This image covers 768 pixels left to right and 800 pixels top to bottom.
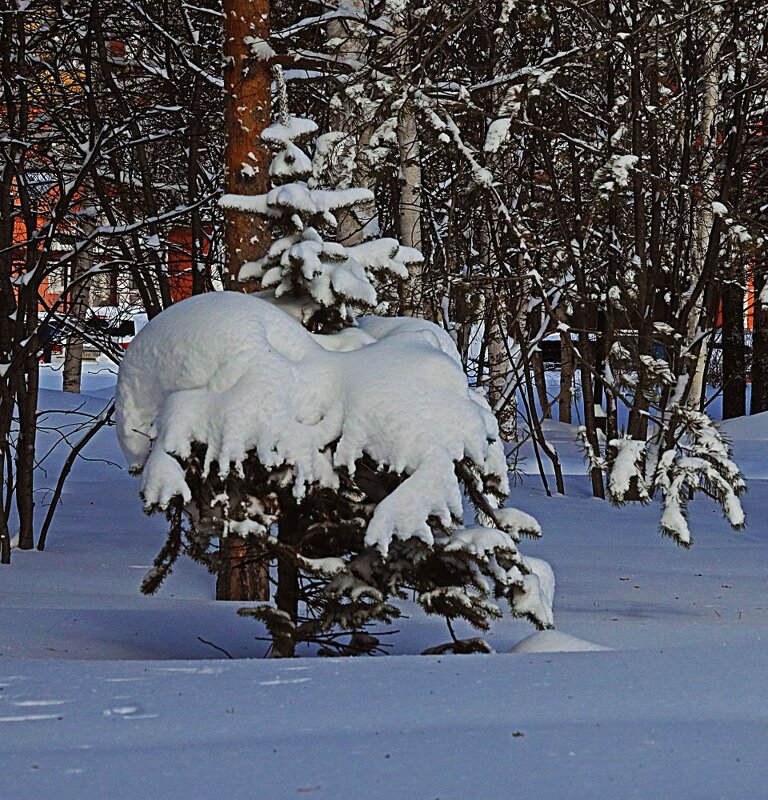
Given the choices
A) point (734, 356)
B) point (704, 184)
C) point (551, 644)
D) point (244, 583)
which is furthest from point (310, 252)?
point (734, 356)

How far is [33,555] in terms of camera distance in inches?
340

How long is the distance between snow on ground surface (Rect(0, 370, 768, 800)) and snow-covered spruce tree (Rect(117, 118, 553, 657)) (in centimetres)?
48

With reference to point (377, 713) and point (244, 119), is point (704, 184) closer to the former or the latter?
point (244, 119)

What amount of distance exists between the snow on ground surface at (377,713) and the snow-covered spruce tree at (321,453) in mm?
482

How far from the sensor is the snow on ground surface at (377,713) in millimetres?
2465

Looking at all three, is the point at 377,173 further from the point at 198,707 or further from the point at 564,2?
the point at 198,707

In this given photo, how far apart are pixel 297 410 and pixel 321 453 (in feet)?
0.65

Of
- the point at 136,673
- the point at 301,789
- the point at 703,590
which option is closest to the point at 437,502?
the point at 136,673

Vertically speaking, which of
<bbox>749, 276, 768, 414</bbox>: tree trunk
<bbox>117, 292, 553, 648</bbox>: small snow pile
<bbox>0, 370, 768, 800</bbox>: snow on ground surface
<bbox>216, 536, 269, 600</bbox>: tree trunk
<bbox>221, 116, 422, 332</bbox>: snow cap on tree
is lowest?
<bbox>749, 276, 768, 414</bbox>: tree trunk

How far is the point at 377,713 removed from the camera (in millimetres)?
3039

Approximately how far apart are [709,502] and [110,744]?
10430 millimetres

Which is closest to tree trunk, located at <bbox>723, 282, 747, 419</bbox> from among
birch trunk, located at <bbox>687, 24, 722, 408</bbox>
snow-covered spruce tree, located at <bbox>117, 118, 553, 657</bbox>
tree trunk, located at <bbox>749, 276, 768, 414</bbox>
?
tree trunk, located at <bbox>749, 276, 768, 414</bbox>

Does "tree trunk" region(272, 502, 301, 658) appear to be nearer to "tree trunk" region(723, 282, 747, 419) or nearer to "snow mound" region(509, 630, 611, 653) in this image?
"snow mound" region(509, 630, 611, 653)

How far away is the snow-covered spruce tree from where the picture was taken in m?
4.34
